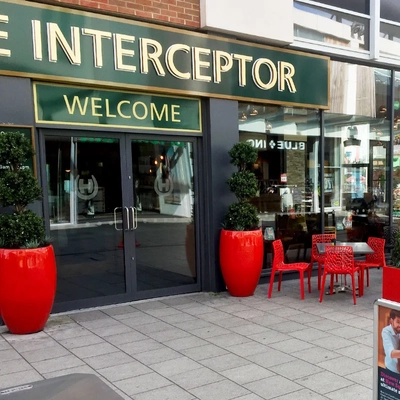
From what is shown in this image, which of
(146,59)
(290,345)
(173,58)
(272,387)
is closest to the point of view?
(272,387)

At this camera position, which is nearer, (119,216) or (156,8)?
(156,8)

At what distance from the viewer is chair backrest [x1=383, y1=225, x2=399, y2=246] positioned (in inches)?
341

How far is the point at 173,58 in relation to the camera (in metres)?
6.00

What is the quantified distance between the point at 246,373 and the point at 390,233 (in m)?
6.01

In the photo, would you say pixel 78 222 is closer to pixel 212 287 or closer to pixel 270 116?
A: pixel 212 287

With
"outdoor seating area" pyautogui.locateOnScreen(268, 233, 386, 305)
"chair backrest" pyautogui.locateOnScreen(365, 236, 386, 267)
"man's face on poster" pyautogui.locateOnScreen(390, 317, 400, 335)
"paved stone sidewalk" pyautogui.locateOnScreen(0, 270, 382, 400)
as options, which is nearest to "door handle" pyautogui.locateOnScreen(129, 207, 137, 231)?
"paved stone sidewalk" pyautogui.locateOnScreen(0, 270, 382, 400)

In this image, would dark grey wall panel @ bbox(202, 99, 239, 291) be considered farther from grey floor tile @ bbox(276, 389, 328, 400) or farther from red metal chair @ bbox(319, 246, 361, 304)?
grey floor tile @ bbox(276, 389, 328, 400)

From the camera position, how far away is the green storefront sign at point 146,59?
5.04 meters

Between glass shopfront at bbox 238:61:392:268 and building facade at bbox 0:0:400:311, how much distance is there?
28 millimetres

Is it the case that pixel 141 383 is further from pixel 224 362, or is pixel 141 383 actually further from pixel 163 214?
pixel 163 214

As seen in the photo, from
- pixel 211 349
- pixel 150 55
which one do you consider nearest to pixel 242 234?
pixel 211 349

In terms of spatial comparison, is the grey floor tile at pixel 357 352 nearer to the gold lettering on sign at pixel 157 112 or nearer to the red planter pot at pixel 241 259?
the red planter pot at pixel 241 259

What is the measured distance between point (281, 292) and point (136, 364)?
125 inches

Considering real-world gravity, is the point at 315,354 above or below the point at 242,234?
below
